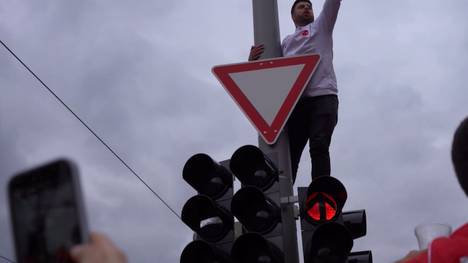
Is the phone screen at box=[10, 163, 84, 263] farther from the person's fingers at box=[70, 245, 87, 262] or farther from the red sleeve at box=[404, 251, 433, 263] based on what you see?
the red sleeve at box=[404, 251, 433, 263]

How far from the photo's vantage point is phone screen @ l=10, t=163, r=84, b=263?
949mm

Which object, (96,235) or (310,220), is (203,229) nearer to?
(310,220)

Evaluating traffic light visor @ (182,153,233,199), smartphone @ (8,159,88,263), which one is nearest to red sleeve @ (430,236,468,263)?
smartphone @ (8,159,88,263)

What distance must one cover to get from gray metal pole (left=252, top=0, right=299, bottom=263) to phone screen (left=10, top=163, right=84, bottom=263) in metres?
2.50

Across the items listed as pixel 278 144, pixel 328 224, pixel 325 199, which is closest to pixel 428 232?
pixel 328 224

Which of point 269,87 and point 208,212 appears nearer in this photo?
point 208,212

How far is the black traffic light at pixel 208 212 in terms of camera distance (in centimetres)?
342

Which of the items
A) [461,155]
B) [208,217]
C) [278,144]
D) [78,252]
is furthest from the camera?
[278,144]

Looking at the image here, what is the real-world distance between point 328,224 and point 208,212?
2.34 ft

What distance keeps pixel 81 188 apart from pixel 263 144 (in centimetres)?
300

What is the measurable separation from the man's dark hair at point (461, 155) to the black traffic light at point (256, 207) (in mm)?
1617

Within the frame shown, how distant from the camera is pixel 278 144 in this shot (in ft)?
12.9

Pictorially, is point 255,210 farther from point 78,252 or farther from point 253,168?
point 78,252

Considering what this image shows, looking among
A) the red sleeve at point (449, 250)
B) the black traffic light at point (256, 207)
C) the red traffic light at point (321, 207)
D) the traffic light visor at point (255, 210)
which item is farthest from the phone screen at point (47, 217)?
the red traffic light at point (321, 207)
